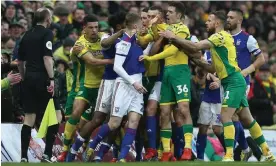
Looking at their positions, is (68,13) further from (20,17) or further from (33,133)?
(33,133)

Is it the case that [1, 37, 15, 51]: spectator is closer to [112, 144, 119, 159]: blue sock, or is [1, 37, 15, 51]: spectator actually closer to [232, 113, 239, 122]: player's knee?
[112, 144, 119, 159]: blue sock

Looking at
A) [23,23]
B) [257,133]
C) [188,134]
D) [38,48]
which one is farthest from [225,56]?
[23,23]

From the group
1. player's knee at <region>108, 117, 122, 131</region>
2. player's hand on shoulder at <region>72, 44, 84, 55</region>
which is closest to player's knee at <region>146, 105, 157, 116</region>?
player's knee at <region>108, 117, 122, 131</region>

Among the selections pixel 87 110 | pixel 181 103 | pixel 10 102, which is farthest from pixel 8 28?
pixel 181 103

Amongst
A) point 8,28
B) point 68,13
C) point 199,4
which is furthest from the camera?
point 199,4

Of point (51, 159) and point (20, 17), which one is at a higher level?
point (20, 17)

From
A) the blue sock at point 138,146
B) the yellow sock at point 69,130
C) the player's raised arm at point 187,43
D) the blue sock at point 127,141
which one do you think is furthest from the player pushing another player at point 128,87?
the blue sock at point 138,146

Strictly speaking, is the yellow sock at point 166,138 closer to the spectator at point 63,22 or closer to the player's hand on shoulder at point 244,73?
the player's hand on shoulder at point 244,73

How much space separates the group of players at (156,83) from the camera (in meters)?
17.7

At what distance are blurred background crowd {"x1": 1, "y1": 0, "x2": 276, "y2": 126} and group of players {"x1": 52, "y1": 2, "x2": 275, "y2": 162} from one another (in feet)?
4.62

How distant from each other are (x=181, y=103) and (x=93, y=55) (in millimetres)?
1911

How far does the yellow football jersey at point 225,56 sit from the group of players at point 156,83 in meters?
→ 0.02

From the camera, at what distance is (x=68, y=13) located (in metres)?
25.9

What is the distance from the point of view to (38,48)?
1836cm
